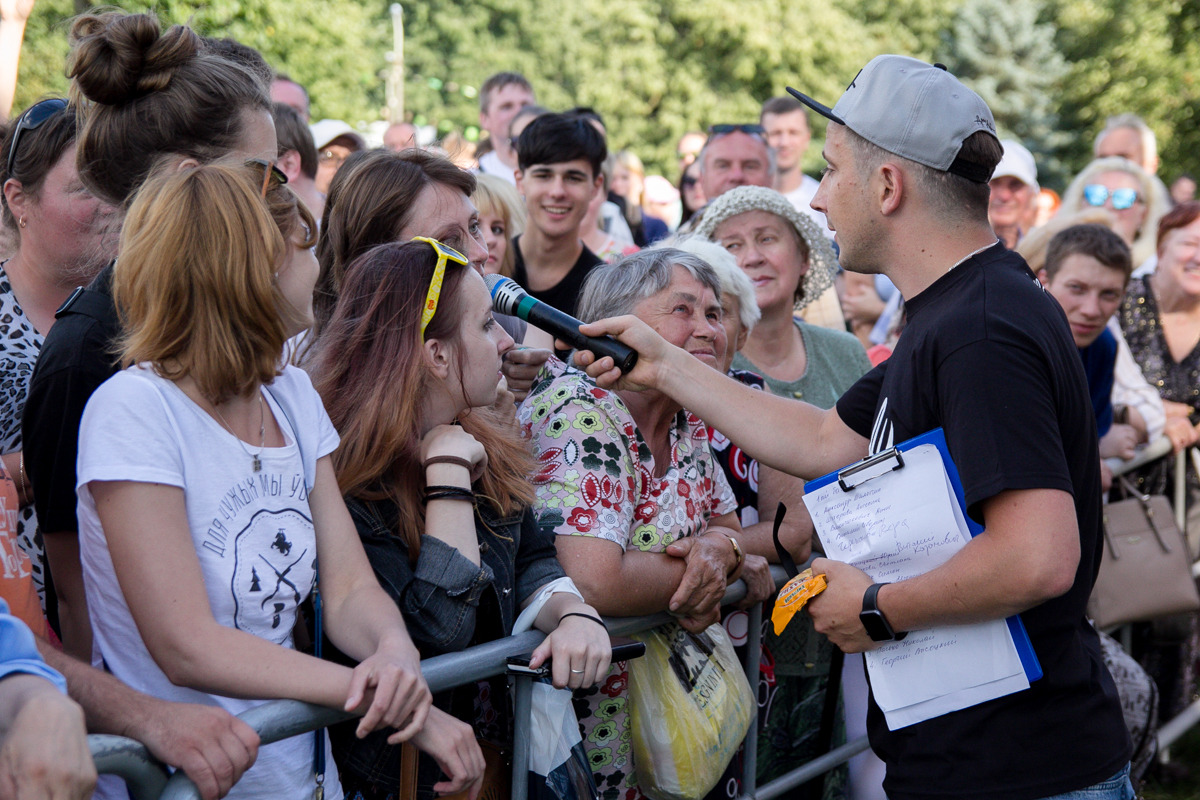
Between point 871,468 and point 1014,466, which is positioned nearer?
point 1014,466

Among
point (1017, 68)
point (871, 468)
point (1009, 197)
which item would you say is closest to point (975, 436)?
point (871, 468)

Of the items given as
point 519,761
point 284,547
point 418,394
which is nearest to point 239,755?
point 284,547

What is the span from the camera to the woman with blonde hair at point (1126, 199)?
679cm

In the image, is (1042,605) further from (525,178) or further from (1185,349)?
(1185,349)

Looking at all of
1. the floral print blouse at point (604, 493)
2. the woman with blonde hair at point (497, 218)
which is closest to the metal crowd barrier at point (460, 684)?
the floral print blouse at point (604, 493)

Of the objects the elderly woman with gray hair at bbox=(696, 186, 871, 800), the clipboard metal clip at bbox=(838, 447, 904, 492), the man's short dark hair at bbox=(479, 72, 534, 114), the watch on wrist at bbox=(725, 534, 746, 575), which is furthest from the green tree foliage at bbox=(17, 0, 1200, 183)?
the clipboard metal clip at bbox=(838, 447, 904, 492)

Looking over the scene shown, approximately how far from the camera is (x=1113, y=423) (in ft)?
16.7

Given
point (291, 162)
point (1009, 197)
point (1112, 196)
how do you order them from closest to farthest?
1. point (291, 162)
2. point (1112, 196)
3. point (1009, 197)

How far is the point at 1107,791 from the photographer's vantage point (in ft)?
7.09

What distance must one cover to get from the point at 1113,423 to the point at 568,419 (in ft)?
11.3

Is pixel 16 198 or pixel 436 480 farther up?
pixel 16 198

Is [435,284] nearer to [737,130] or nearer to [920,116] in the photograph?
[920,116]

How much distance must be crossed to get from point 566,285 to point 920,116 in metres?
2.63

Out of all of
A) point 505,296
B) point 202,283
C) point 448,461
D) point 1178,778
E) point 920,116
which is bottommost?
point 1178,778
